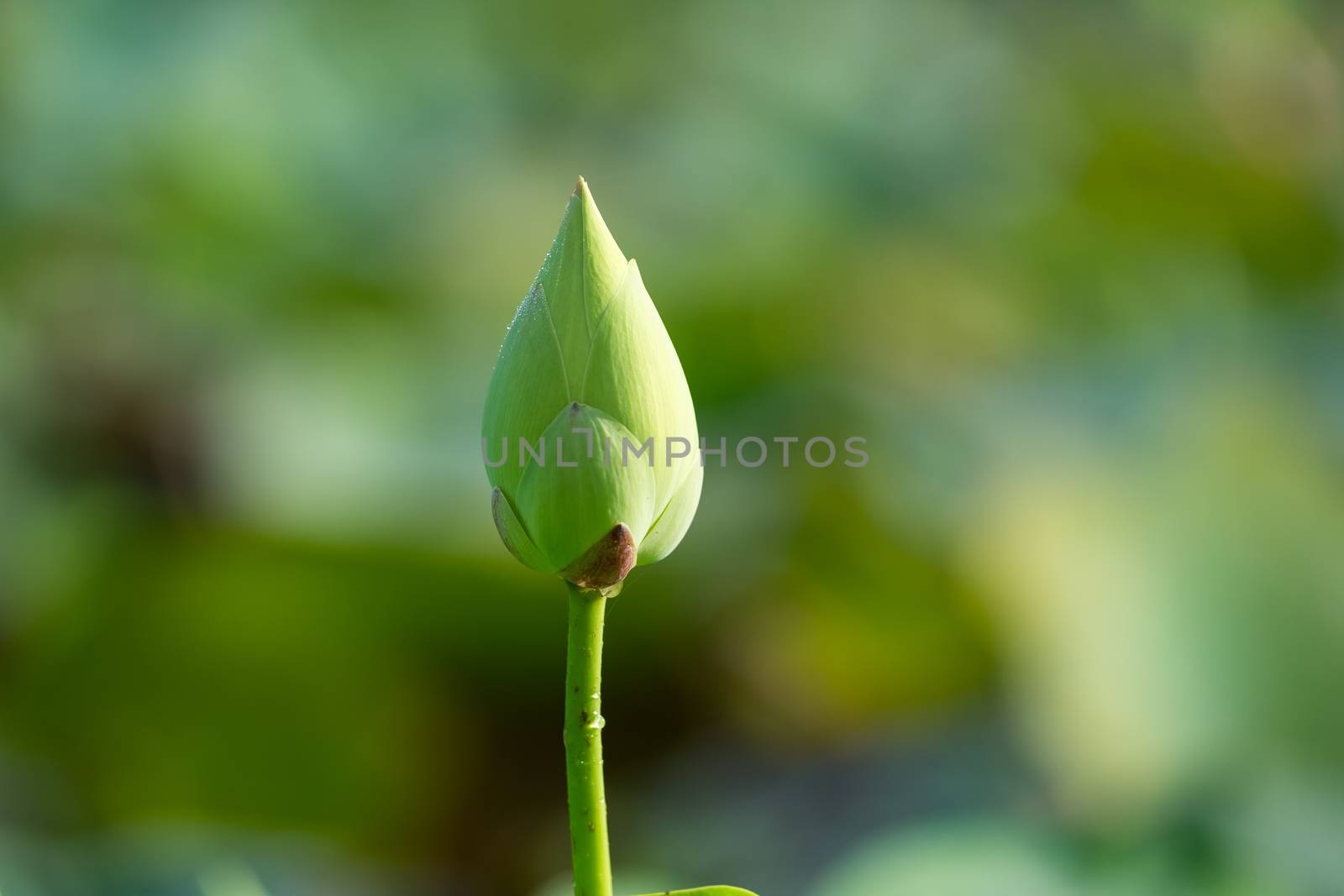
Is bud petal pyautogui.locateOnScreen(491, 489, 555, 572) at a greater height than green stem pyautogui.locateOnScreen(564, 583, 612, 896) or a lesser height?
greater

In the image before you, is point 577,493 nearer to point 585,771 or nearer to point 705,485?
point 585,771

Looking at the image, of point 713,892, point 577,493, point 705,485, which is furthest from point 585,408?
point 705,485

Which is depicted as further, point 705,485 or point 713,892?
point 705,485

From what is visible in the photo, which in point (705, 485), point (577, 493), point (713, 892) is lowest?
point (713, 892)

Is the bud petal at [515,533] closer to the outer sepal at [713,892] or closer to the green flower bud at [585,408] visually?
the green flower bud at [585,408]

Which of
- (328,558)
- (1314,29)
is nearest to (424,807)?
(328,558)

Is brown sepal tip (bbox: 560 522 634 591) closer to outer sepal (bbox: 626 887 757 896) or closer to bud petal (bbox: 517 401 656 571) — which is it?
bud petal (bbox: 517 401 656 571)

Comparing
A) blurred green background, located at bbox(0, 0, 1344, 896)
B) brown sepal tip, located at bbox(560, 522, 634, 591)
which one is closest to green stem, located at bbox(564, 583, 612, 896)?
brown sepal tip, located at bbox(560, 522, 634, 591)
